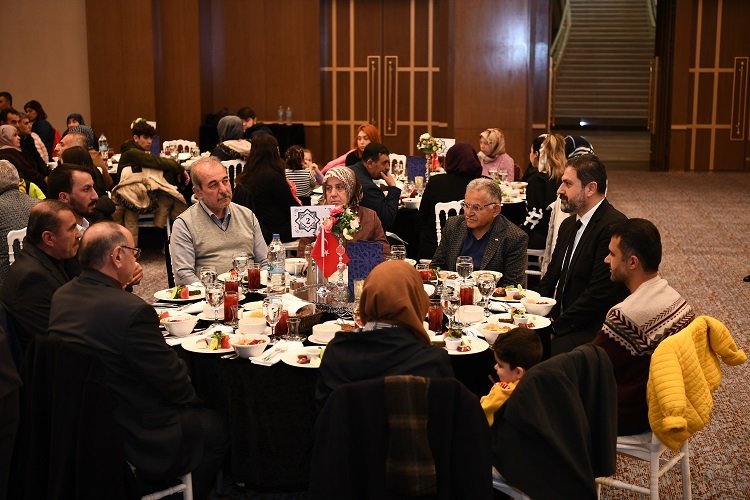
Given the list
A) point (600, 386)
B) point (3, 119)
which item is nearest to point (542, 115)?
point (3, 119)

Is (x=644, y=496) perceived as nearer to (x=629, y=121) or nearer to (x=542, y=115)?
(x=542, y=115)

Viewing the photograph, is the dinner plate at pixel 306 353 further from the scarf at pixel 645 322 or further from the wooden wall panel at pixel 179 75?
the wooden wall panel at pixel 179 75

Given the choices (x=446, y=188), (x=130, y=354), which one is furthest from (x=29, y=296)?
(x=446, y=188)

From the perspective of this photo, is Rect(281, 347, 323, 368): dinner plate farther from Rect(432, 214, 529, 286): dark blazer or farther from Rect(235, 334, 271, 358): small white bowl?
Rect(432, 214, 529, 286): dark blazer

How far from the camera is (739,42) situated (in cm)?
1590

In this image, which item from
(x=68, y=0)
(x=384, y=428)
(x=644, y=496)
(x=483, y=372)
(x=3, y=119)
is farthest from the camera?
(x=68, y=0)

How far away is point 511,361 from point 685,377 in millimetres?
608

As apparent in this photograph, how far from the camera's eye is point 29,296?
3842mm

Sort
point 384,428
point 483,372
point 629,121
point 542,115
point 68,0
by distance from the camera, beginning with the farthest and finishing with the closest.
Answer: point 629,121, point 68,0, point 542,115, point 483,372, point 384,428

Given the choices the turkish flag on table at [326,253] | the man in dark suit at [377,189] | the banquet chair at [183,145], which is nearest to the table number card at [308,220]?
the turkish flag on table at [326,253]

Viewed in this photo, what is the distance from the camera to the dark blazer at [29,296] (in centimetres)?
381

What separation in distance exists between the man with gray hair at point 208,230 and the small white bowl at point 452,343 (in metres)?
1.78

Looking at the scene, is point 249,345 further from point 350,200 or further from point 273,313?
point 350,200

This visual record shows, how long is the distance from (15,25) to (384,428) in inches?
540
